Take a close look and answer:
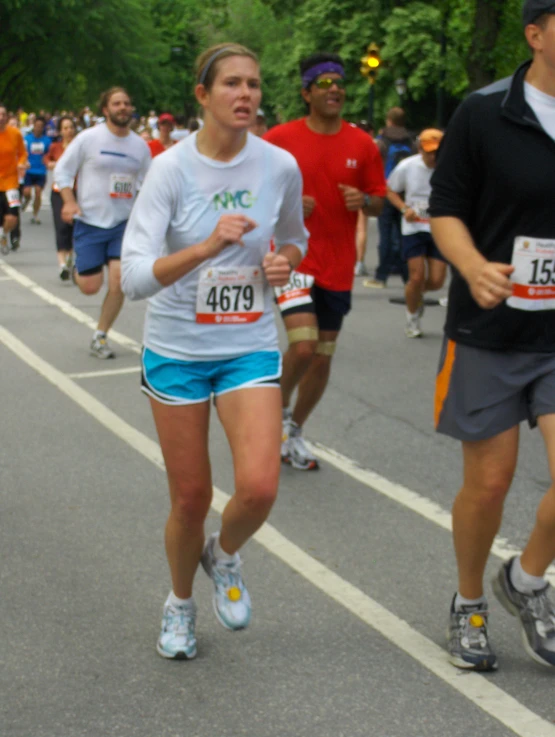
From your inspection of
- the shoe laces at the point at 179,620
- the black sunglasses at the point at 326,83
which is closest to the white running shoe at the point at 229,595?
the shoe laces at the point at 179,620

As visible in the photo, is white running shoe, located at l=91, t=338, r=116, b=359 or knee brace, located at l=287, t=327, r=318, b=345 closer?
knee brace, located at l=287, t=327, r=318, b=345

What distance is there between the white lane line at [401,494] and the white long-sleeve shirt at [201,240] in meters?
1.74

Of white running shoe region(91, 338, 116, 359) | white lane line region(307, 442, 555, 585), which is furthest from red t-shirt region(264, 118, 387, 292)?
white running shoe region(91, 338, 116, 359)

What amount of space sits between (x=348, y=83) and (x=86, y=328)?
120 feet

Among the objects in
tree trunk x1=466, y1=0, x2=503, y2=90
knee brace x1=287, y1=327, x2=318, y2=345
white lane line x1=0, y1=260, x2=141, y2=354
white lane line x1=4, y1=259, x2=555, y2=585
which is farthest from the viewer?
tree trunk x1=466, y1=0, x2=503, y2=90

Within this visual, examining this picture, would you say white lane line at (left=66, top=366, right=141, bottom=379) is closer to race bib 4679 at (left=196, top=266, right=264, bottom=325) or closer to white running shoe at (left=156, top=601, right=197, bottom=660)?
white running shoe at (left=156, top=601, right=197, bottom=660)

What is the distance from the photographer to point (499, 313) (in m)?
3.90

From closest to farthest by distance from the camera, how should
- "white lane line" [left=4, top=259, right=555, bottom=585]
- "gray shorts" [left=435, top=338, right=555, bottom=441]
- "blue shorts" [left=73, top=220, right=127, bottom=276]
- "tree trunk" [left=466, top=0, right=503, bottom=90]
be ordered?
"gray shorts" [left=435, top=338, right=555, bottom=441] < "white lane line" [left=4, top=259, right=555, bottom=585] < "blue shorts" [left=73, top=220, right=127, bottom=276] < "tree trunk" [left=466, top=0, right=503, bottom=90]

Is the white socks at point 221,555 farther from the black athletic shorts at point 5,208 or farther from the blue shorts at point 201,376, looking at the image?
the black athletic shorts at point 5,208

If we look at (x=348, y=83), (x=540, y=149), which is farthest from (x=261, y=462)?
(x=348, y=83)

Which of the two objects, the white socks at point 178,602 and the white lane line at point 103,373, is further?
the white lane line at point 103,373

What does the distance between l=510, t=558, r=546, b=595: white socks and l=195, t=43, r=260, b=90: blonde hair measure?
1.77m

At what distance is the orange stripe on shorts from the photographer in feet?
13.3

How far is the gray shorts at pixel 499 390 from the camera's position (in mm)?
3941
